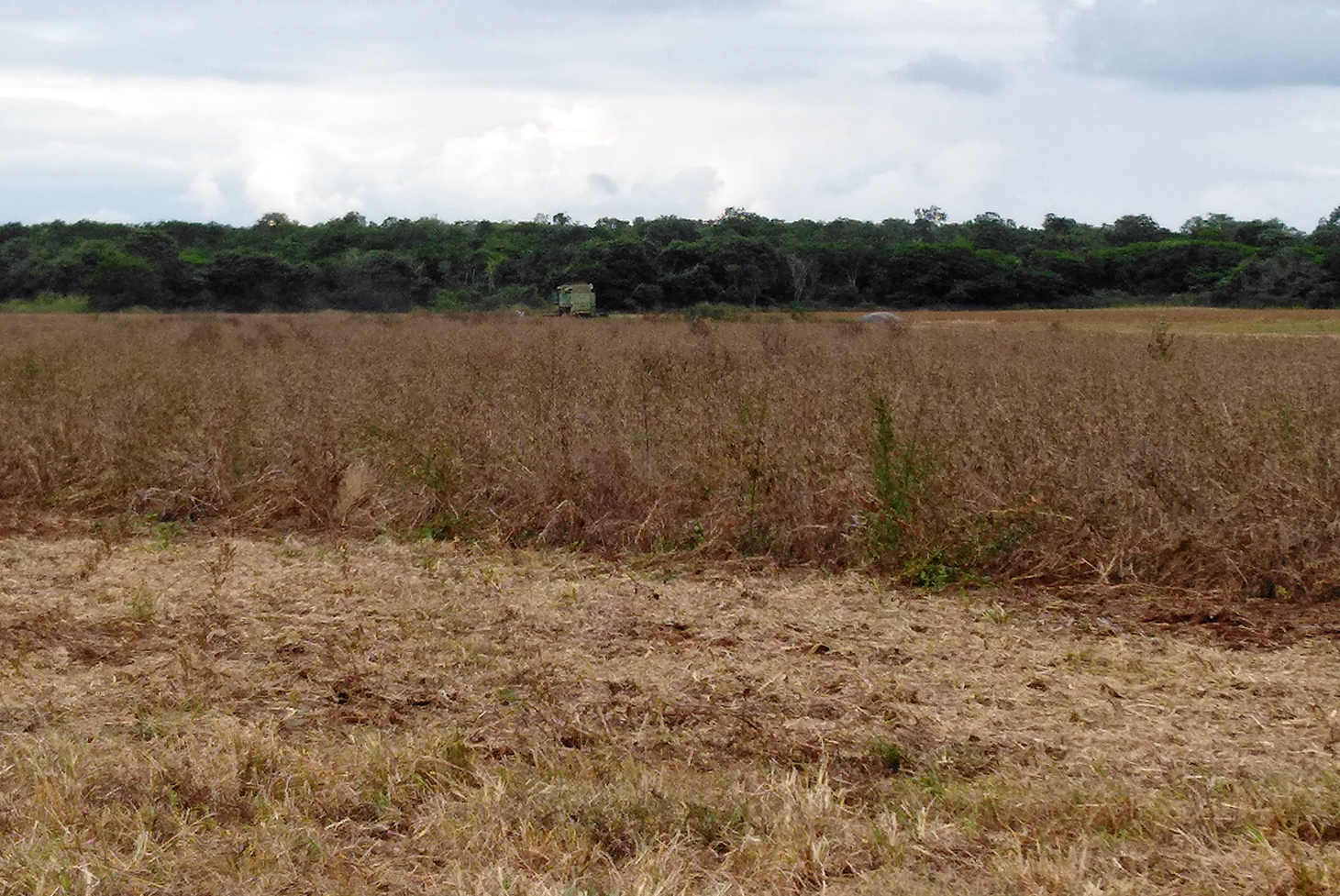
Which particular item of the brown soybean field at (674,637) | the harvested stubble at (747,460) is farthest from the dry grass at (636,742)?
the harvested stubble at (747,460)

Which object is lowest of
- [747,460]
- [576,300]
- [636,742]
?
[636,742]

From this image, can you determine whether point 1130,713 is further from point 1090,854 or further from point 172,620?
point 172,620

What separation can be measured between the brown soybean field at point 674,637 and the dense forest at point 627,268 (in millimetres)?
31943

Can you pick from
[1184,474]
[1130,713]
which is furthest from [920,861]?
[1184,474]

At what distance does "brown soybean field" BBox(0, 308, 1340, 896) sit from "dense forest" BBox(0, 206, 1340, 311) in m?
31.9

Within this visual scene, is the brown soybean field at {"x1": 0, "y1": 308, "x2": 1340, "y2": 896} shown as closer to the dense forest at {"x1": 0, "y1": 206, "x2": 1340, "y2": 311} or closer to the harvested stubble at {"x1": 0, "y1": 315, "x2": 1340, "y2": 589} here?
the harvested stubble at {"x1": 0, "y1": 315, "x2": 1340, "y2": 589}

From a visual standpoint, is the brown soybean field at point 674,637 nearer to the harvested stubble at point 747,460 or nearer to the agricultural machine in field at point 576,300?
the harvested stubble at point 747,460

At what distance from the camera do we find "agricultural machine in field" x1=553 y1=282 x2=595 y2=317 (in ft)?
121

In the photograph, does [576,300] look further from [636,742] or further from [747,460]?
[636,742]

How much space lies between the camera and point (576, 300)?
124 ft

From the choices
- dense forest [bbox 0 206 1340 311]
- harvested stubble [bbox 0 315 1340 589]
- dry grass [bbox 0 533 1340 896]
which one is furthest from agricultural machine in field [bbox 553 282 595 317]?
dry grass [bbox 0 533 1340 896]

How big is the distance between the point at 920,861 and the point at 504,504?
4.41 m

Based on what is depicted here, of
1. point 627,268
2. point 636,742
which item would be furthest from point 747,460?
point 627,268

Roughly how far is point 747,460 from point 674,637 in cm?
216
